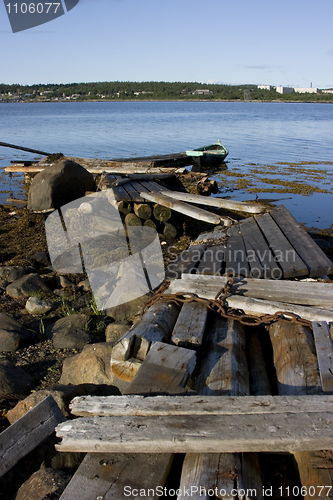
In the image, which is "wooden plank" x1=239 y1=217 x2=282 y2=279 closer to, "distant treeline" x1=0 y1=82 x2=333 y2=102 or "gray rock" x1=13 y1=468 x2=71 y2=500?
"gray rock" x1=13 y1=468 x2=71 y2=500

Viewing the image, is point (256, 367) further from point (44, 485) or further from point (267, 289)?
point (44, 485)

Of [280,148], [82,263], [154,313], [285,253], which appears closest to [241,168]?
[280,148]

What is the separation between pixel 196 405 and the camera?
224 cm

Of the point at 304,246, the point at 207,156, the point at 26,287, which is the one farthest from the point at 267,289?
the point at 207,156

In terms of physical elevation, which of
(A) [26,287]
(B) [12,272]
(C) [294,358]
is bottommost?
(A) [26,287]

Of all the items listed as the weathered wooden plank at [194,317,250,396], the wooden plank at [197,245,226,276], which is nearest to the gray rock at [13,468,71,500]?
the weathered wooden plank at [194,317,250,396]

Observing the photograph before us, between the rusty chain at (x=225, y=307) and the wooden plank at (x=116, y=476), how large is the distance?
5.65 ft

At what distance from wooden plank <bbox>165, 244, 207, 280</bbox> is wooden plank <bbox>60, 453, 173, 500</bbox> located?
2923 millimetres

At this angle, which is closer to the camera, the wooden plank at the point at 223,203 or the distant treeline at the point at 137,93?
the wooden plank at the point at 223,203

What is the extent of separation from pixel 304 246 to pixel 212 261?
1606 mm

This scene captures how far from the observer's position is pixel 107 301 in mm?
6457

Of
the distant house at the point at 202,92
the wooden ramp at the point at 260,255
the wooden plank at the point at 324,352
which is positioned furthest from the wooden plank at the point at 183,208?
the distant house at the point at 202,92

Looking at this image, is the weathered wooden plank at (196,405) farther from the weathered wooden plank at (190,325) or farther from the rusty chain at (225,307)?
the rusty chain at (225,307)

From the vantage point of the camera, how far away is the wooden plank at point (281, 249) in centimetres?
499
